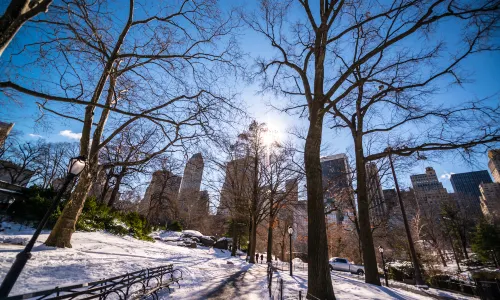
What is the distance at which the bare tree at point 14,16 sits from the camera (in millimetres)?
4426

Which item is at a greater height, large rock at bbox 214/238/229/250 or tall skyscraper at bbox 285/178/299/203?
tall skyscraper at bbox 285/178/299/203

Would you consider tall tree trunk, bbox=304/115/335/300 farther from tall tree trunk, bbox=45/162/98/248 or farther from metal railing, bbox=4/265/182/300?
tall tree trunk, bbox=45/162/98/248

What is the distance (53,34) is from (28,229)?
9.71 metres

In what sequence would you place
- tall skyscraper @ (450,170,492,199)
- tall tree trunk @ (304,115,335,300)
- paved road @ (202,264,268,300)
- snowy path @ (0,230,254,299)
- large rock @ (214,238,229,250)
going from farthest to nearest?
1. tall skyscraper @ (450,170,492,199)
2. large rock @ (214,238,229,250)
3. paved road @ (202,264,268,300)
4. tall tree trunk @ (304,115,335,300)
5. snowy path @ (0,230,254,299)

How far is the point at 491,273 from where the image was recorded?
13781 millimetres

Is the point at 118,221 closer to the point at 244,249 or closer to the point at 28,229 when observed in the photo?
the point at 28,229

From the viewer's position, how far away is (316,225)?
642 centimetres

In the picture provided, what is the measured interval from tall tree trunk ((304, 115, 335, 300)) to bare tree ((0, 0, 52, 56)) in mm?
8087

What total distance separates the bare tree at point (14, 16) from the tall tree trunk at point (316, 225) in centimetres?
809

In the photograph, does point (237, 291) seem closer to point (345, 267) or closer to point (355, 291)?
point (355, 291)

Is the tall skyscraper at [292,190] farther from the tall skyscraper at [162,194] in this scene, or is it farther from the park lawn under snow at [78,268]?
the tall skyscraper at [162,194]

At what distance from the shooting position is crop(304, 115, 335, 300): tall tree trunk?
5824mm

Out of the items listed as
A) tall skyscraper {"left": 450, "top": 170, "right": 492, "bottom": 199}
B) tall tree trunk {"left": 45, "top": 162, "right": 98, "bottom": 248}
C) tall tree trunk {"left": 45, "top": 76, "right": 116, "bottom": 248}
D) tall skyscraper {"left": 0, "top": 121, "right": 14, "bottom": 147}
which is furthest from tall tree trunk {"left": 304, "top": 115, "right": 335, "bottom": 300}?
tall skyscraper {"left": 450, "top": 170, "right": 492, "bottom": 199}

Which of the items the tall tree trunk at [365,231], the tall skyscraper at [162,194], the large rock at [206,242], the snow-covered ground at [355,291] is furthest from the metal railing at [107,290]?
the large rock at [206,242]
